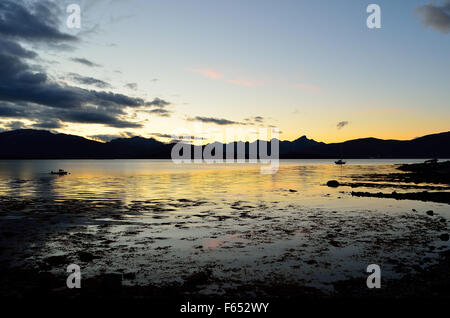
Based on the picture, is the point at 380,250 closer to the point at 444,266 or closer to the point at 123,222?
the point at 444,266

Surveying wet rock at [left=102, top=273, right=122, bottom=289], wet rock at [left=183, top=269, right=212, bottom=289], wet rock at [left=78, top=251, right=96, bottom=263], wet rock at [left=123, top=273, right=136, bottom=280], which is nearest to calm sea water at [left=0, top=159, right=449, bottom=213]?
wet rock at [left=78, top=251, right=96, bottom=263]

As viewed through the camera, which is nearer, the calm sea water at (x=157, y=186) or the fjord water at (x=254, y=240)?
the fjord water at (x=254, y=240)

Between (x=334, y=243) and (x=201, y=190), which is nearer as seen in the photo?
(x=334, y=243)

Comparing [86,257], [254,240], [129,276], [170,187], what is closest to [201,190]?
[170,187]

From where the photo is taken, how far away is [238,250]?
60.5 ft

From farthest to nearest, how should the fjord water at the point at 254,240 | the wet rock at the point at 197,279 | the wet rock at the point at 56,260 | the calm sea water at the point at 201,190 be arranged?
the calm sea water at the point at 201,190, the wet rock at the point at 56,260, the fjord water at the point at 254,240, the wet rock at the point at 197,279

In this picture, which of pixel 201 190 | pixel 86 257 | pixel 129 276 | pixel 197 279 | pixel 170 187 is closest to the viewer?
pixel 197 279

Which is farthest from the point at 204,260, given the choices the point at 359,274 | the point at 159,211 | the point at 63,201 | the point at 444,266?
the point at 63,201

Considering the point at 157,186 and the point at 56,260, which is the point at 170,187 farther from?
the point at 56,260

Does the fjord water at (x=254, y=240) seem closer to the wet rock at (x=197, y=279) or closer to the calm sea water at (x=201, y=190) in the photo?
the wet rock at (x=197, y=279)

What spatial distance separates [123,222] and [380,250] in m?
19.8

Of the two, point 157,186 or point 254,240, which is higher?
point 254,240

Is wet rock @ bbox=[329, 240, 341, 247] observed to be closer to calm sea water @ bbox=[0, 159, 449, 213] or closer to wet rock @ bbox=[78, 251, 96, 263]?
wet rock @ bbox=[78, 251, 96, 263]

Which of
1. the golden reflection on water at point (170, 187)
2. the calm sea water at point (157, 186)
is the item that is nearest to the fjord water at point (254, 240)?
the golden reflection on water at point (170, 187)
